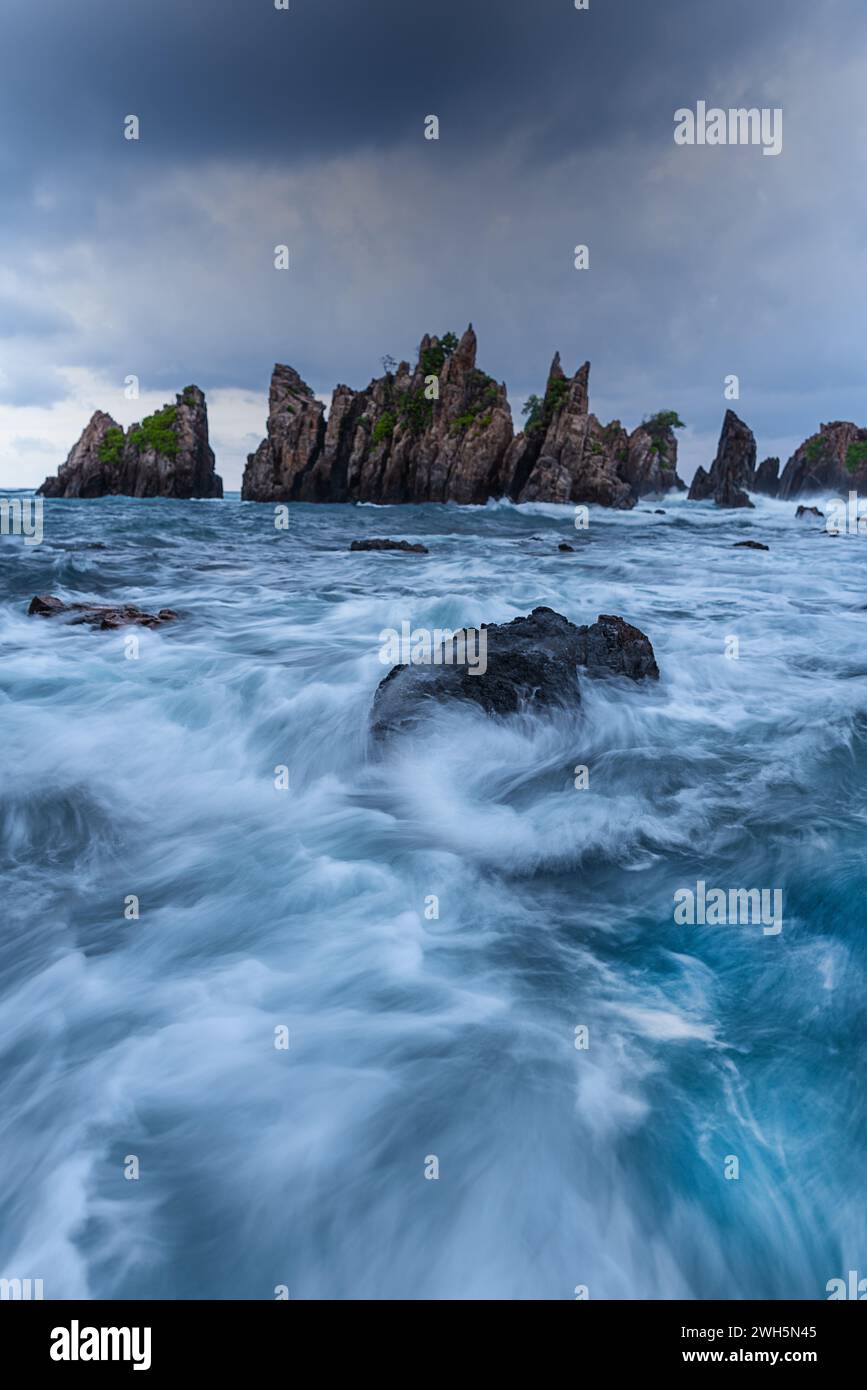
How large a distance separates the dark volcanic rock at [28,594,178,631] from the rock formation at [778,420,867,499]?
106610mm

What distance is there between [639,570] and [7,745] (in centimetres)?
1609

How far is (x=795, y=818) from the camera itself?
4.89 metres

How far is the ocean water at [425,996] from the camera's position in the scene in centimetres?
234

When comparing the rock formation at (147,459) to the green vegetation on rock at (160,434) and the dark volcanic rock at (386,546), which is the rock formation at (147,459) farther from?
the dark volcanic rock at (386,546)

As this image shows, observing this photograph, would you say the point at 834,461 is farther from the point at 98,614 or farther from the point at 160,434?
the point at 98,614

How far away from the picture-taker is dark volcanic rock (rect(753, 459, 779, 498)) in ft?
338

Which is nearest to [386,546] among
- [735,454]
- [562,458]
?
[562,458]

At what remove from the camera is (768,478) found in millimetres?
103375

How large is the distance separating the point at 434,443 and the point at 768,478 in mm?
63919

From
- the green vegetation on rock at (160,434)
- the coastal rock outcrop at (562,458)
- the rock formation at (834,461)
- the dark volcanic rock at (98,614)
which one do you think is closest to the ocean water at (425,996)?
the dark volcanic rock at (98,614)

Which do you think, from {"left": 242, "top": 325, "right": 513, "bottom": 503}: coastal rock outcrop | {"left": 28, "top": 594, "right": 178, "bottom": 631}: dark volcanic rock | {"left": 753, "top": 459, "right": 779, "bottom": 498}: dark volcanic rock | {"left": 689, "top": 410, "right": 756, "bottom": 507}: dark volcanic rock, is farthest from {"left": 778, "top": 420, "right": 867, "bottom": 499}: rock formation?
{"left": 28, "top": 594, "right": 178, "bottom": 631}: dark volcanic rock

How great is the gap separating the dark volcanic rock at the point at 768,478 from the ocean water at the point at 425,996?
113m

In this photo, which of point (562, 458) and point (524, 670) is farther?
point (562, 458)
